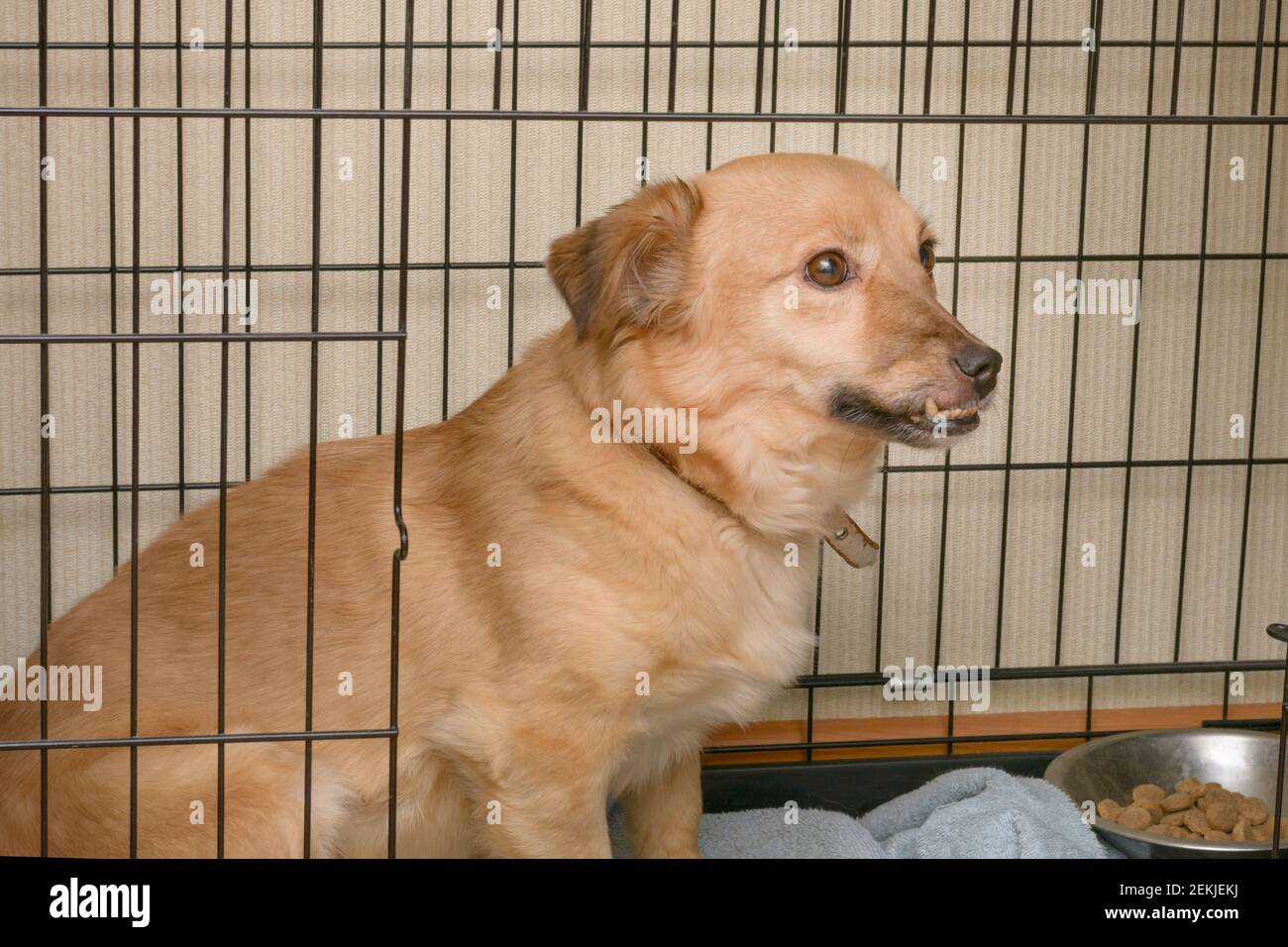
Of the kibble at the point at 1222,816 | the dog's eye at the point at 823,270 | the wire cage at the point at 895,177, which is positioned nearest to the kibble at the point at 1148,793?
the kibble at the point at 1222,816

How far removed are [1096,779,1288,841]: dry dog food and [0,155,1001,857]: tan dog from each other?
3.17 feet

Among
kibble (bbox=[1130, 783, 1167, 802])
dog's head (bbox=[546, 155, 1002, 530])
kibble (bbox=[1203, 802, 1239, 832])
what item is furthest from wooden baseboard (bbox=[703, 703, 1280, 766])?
dog's head (bbox=[546, 155, 1002, 530])

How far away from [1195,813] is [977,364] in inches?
50.4

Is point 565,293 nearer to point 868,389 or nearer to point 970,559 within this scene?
point 868,389

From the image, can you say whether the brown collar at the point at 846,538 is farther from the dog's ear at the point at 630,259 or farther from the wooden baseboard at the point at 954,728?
the wooden baseboard at the point at 954,728

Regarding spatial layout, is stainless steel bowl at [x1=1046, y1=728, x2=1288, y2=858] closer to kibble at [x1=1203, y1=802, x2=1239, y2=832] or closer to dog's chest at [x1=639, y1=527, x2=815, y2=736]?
kibble at [x1=1203, y1=802, x2=1239, y2=832]

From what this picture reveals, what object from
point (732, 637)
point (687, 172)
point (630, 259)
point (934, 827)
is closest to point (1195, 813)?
point (934, 827)

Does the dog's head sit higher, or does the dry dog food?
the dog's head

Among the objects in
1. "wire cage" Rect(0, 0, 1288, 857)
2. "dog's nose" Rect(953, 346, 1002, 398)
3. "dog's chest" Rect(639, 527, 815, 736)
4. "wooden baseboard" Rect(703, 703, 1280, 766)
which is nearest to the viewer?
"dog's nose" Rect(953, 346, 1002, 398)

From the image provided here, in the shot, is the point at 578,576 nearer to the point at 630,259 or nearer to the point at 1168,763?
the point at 630,259

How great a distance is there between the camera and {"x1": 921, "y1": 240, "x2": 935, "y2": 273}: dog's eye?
2.37 meters

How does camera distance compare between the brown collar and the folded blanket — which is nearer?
the brown collar
